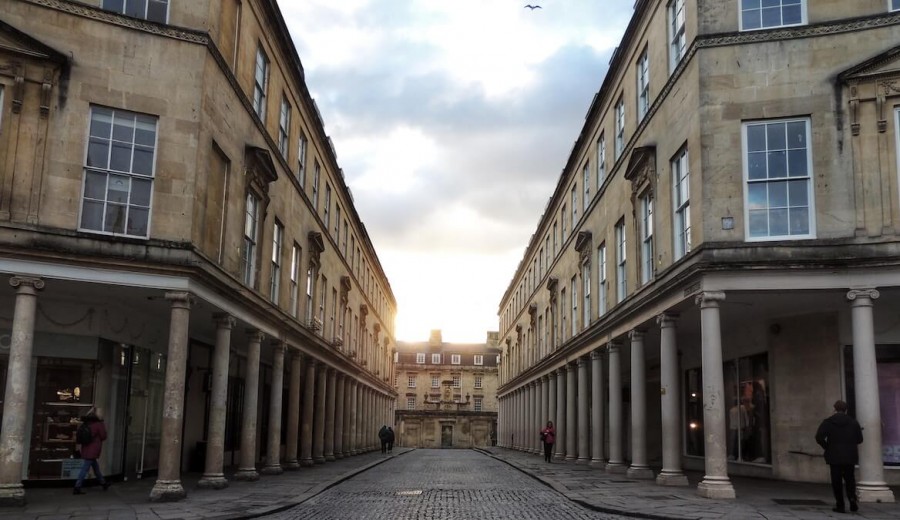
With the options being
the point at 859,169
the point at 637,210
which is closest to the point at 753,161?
the point at 859,169

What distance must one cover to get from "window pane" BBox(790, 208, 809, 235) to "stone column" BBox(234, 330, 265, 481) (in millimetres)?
13527

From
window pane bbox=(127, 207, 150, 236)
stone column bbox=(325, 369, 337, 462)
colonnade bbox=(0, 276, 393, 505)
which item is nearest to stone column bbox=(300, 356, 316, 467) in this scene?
colonnade bbox=(0, 276, 393, 505)

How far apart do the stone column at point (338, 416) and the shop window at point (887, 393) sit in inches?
902

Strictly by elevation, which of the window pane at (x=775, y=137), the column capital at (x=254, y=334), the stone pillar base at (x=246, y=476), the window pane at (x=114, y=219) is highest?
the window pane at (x=775, y=137)

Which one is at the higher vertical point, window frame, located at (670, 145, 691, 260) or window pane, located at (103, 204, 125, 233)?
window frame, located at (670, 145, 691, 260)

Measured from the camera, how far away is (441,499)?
16719 millimetres

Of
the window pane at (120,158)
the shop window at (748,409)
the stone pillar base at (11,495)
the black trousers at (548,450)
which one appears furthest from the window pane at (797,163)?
the black trousers at (548,450)

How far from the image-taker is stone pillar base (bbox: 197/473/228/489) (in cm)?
1780

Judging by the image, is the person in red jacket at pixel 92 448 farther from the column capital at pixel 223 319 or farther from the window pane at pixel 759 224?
the window pane at pixel 759 224

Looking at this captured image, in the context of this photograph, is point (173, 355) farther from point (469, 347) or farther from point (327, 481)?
point (469, 347)

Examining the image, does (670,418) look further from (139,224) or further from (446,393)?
(446,393)

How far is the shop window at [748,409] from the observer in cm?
2067

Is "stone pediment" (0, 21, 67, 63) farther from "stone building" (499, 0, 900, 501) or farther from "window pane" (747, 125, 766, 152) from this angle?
"window pane" (747, 125, 766, 152)

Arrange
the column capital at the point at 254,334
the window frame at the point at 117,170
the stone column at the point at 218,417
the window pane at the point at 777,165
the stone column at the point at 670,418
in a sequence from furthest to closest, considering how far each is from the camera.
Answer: the column capital at the point at 254,334 < the stone column at the point at 670,418 < the stone column at the point at 218,417 < the window pane at the point at 777,165 < the window frame at the point at 117,170
